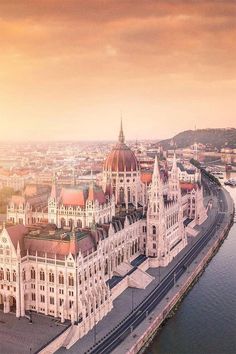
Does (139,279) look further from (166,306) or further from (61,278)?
(61,278)

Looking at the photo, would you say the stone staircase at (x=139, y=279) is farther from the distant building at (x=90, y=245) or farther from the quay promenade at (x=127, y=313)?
the quay promenade at (x=127, y=313)

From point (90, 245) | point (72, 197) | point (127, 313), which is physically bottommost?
point (127, 313)

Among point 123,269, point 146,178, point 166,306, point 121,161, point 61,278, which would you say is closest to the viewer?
point 61,278

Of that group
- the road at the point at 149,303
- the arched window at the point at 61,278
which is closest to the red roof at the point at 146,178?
the road at the point at 149,303

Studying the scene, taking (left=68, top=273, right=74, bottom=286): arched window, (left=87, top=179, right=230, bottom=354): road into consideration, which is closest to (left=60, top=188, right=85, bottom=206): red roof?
(left=87, top=179, right=230, bottom=354): road

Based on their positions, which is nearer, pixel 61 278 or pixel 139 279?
pixel 61 278

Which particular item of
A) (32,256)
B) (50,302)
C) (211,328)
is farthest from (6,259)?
(211,328)

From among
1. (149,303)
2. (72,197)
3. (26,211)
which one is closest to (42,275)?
(149,303)
